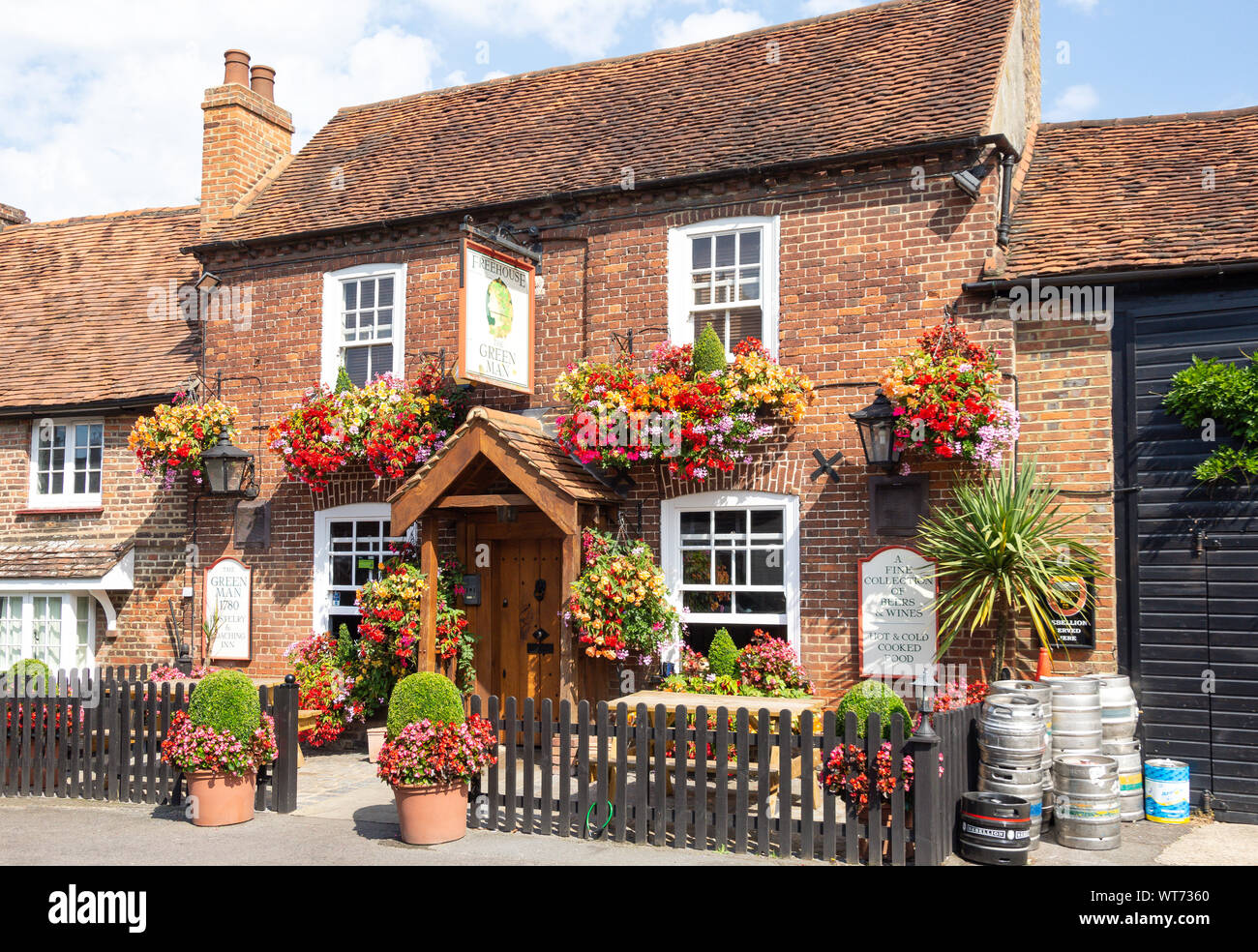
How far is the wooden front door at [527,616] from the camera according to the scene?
1221 centimetres

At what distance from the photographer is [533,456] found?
36.6 ft

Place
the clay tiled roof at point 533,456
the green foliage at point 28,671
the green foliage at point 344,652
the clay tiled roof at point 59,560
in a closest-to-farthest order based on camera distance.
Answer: the clay tiled roof at point 533,456 < the green foliage at point 28,671 < the green foliage at point 344,652 < the clay tiled roof at point 59,560

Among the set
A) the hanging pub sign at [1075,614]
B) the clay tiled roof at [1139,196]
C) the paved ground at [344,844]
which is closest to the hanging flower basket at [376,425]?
the paved ground at [344,844]

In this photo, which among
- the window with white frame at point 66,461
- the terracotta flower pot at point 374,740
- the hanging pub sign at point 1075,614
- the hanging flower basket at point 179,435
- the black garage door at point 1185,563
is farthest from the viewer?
the window with white frame at point 66,461

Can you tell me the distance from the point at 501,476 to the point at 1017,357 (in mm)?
5697

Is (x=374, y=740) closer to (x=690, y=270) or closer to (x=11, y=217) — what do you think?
→ (x=690, y=270)

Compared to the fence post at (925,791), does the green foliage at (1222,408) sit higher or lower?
higher

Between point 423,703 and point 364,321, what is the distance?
6.81 m

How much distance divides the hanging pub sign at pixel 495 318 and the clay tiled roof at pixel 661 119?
1.36 metres

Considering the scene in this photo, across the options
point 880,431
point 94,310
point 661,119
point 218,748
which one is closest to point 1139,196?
point 880,431

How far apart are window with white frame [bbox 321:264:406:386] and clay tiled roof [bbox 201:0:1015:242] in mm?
684

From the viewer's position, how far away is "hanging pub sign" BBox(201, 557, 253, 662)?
14.1 m

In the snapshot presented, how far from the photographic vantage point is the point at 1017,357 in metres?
10.7

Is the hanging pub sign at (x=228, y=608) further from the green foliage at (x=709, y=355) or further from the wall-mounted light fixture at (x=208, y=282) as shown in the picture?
the green foliage at (x=709, y=355)
